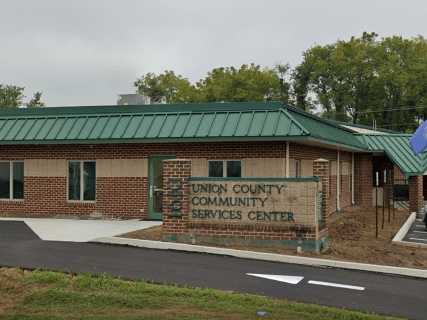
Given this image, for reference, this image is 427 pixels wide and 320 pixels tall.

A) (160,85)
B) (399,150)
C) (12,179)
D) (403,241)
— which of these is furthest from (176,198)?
(160,85)

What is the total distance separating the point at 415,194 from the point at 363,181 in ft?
11.3

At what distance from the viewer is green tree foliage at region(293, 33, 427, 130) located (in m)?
50.8

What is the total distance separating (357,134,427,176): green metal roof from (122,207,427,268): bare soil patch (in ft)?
20.4

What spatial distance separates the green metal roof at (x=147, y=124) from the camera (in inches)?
655

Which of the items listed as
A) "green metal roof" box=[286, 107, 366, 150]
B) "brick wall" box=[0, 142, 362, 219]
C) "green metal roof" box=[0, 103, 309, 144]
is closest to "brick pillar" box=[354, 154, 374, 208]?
"green metal roof" box=[286, 107, 366, 150]

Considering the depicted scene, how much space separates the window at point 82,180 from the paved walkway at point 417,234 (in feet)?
33.2

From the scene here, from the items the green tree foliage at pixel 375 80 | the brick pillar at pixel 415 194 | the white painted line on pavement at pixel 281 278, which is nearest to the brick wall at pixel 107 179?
the brick pillar at pixel 415 194

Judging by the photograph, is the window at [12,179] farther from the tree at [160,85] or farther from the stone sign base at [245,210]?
the tree at [160,85]

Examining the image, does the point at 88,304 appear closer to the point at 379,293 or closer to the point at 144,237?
the point at 379,293

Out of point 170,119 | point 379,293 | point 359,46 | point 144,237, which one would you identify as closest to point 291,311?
point 379,293

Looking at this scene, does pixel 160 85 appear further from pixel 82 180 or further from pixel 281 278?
pixel 281 278

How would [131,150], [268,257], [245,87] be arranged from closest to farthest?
[268,257], [131,150], [245,87]

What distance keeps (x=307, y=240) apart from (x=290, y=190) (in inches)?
46.3

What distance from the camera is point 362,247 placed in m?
13.3
